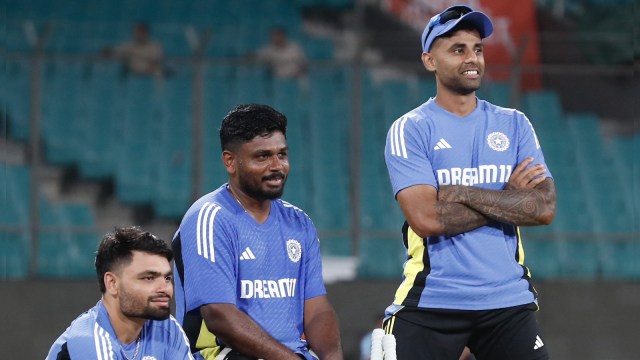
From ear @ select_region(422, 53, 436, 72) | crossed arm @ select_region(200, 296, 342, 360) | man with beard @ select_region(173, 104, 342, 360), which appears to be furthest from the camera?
ear @ select_region(422, 53, 436, 72)

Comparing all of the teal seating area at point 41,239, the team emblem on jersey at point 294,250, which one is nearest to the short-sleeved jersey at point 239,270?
the team emblem on jersey at point 294,250

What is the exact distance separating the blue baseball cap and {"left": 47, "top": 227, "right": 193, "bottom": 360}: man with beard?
57.5 inches

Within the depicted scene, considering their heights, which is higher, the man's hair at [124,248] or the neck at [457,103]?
the neck at [457,103]

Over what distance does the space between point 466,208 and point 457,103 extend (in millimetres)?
491

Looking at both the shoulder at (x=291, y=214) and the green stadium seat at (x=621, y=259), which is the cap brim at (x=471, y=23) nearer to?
the shoulder at (x=291, y=214)

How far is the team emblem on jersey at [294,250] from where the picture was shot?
4730mm

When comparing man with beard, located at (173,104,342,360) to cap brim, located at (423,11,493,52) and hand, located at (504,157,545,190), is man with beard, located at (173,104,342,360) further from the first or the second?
hand, located at (504,157,545,190)

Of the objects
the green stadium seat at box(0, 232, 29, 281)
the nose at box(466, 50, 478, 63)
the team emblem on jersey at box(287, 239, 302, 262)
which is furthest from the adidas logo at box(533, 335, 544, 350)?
the green stadium seat at box(0, 232, 29, 281)

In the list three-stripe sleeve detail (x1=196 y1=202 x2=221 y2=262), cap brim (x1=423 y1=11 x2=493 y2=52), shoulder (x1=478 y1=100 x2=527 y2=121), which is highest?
cap brim (x1=423 y1=11 x2=493 y2=52)

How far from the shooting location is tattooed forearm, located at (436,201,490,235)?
4.53 metres

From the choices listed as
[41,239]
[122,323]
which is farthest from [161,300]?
[41,239]

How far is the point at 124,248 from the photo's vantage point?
15.4ft

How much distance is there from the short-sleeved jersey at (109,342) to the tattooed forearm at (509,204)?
1296mm

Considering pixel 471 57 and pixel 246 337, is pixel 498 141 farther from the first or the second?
pixel 246 337
